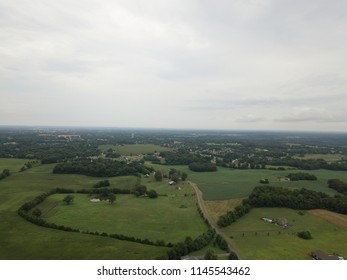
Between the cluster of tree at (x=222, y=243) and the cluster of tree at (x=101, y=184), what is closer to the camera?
the cluster of tree at (x=222, y=243)

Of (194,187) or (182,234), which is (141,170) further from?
(182,234)

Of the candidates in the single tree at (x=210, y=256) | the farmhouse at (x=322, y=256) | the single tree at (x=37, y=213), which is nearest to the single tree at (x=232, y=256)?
the single tree at (x=210, y=256)

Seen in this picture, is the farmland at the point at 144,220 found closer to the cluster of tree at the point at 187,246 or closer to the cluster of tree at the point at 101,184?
the cluster of tree at the point at 187,246

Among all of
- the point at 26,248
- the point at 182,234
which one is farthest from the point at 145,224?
the point at 26,248

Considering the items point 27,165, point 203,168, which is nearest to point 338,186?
point 203,168

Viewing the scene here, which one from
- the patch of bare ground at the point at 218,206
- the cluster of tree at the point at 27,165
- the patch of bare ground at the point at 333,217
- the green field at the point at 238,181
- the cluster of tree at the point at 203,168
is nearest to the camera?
the patch of bare ground at the point at 333,217

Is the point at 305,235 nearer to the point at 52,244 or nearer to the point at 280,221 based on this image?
the point at 280,221
